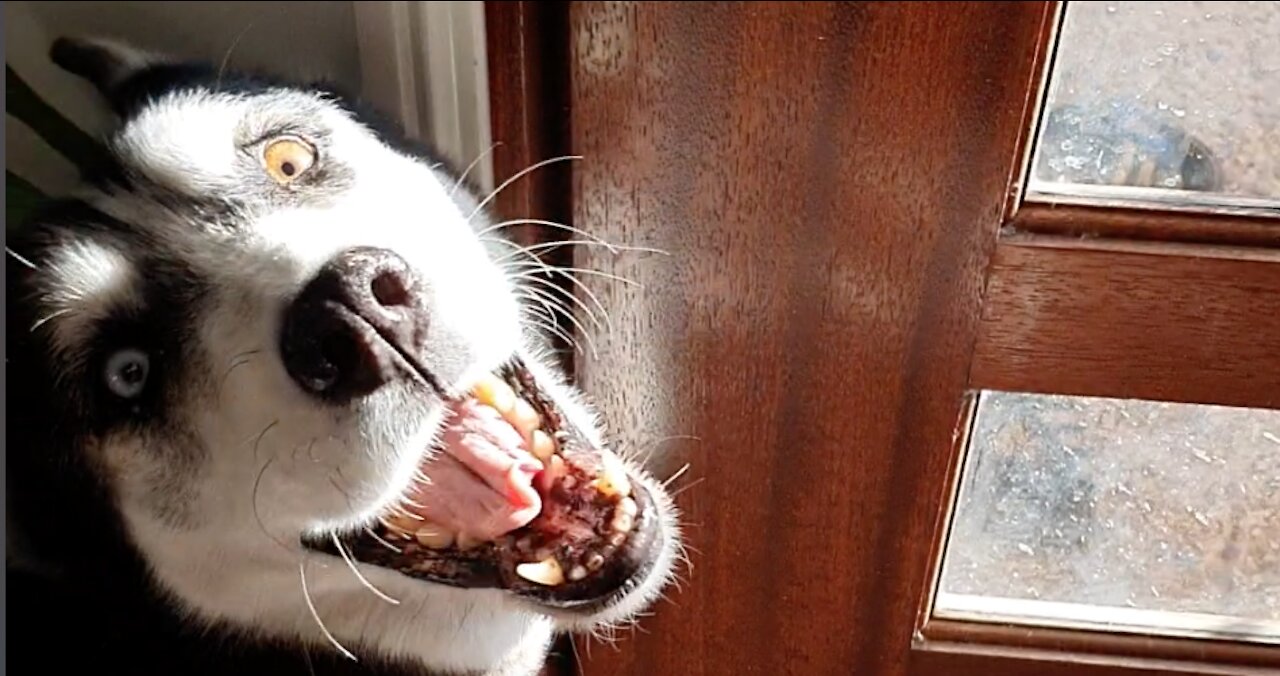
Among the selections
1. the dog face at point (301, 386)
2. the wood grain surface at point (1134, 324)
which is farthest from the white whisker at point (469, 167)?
the wood grain surface at point (1134, 324)

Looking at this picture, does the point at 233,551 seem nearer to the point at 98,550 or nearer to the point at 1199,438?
the point at 98,550

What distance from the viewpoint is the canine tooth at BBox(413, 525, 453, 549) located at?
0.91 meters

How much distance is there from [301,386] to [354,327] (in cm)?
6

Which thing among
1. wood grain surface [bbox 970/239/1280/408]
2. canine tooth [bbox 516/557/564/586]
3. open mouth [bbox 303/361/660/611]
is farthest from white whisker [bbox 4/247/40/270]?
wood grain surface [bbox 970/239/1280/408]

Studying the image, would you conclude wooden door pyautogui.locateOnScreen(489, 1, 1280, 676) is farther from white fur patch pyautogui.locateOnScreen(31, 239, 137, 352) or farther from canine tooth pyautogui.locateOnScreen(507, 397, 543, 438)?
white fur patch pyautogui.locateOnScreen(31, 239, 137, 352)

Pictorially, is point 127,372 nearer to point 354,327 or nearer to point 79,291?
point 79,291

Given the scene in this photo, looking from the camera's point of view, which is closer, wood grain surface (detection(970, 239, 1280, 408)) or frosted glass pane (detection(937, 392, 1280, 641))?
wood grain surface (detection(970, 239, 1280, 408))

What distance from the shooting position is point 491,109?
950mm

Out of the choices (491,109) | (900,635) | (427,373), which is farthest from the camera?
(900,635)

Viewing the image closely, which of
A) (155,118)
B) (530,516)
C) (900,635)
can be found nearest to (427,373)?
(530,516)

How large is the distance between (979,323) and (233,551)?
53 centimetres

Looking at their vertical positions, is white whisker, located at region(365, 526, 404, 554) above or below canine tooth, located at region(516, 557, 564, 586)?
above

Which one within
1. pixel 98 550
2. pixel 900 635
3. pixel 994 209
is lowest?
pixel 900 635

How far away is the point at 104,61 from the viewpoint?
974 mm
